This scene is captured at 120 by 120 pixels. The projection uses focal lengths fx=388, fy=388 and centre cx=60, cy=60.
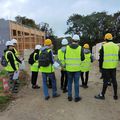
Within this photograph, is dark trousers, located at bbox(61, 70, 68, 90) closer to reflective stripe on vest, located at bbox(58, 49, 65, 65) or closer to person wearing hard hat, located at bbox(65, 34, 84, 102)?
reflective stripe on vest, located at bbox(58, 49, 65, 65)

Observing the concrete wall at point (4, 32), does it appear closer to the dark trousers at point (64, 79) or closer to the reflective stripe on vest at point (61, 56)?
the dark trousers at point (64, 79)

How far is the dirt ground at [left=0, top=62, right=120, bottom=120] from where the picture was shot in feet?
33.7

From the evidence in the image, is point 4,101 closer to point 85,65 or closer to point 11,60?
point 11,60

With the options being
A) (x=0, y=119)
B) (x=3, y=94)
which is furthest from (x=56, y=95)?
(x=0, y=119)

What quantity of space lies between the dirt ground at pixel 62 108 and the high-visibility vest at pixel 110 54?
1.12 metres

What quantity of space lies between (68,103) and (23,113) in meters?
1.53

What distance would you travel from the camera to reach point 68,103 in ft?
38.2

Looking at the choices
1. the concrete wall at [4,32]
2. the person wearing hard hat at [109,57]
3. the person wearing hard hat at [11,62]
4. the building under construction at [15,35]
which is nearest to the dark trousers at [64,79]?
the person wearing hard hat at [11,62]

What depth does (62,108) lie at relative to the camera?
36.4 feet

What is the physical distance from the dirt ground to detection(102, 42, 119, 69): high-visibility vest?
43.9 inches

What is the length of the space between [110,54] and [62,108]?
2.22m

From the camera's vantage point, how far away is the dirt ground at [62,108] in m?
10.3

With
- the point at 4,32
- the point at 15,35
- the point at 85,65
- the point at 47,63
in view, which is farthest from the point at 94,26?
the point at 47,63

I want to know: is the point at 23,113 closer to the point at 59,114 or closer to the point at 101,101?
the point at 59,114
